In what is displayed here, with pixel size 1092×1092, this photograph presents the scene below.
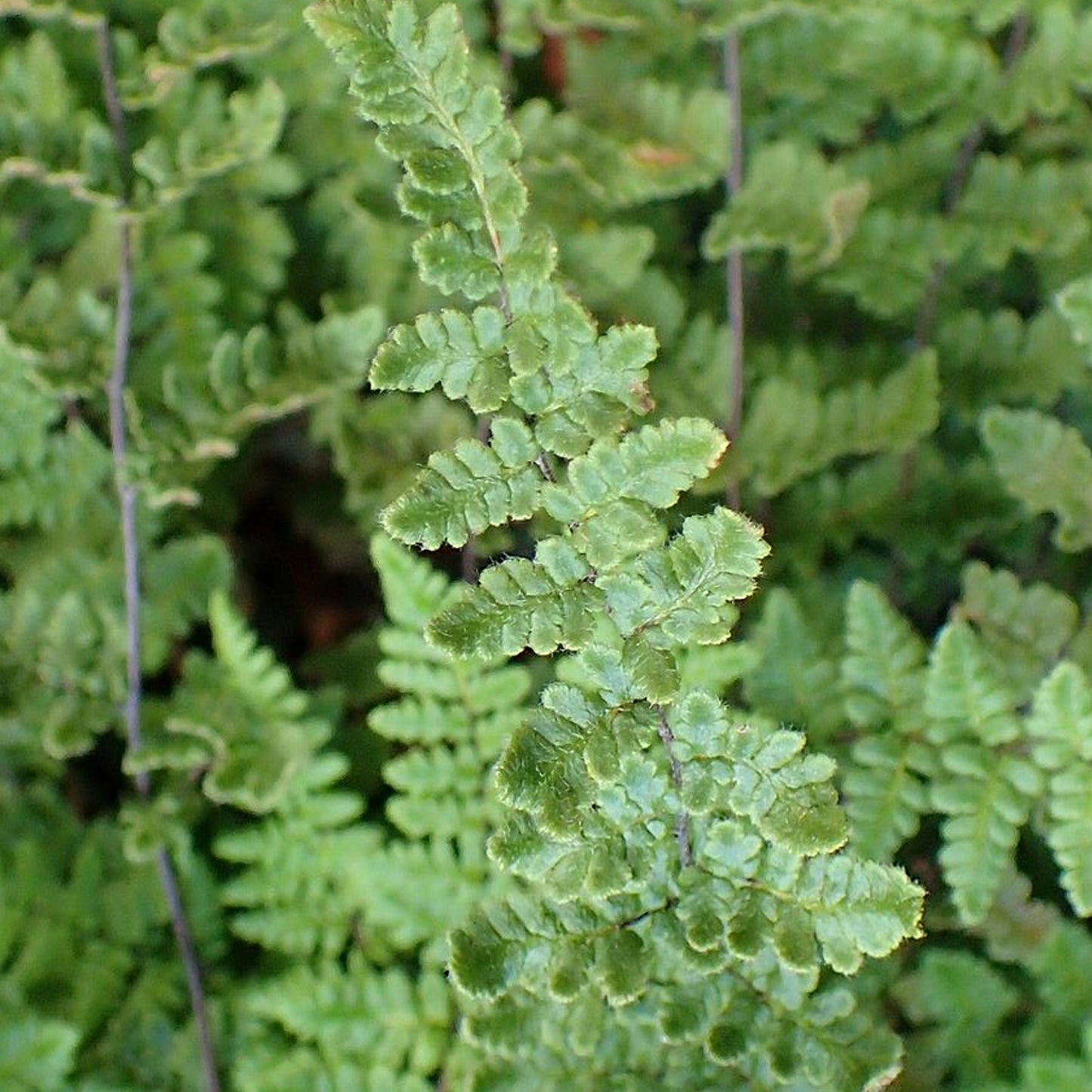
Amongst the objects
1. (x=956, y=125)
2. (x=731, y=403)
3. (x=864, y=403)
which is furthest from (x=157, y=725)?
(x=956, y=125)

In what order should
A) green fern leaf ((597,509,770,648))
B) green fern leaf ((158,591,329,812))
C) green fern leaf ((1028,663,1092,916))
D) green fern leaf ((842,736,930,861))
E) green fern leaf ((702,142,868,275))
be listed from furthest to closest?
1. green fern leaf ((702,142,868,275))
2. green fern leaf ((158,591,329,812))
3. green fern leaf ((842,736,930,861))
4. green fern leaf ((1028,663,1092,916))
5. green fern leaf ((597,509,770,648))

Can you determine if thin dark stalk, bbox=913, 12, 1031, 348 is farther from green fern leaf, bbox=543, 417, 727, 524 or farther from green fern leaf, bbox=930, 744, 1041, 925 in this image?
green fern leaf, bbox=543, 417, 727, 524

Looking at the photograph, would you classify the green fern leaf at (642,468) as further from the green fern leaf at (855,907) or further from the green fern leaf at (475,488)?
the green fern leaf at (855,907)

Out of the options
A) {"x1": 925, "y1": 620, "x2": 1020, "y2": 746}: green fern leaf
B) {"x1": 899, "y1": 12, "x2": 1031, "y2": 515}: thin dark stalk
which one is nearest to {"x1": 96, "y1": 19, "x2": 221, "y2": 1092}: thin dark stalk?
{"x1": 925, "y1": 620, "x2": 1020, "y2": 746}: green fern leaf

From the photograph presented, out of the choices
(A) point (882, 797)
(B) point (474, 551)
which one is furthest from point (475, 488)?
(B) point (474, 551)

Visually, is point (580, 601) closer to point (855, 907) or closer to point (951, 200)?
point (855, 907)

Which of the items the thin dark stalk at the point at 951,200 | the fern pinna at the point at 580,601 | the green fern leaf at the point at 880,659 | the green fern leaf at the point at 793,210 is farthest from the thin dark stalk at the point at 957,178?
the fern pinna at the point at 580,601

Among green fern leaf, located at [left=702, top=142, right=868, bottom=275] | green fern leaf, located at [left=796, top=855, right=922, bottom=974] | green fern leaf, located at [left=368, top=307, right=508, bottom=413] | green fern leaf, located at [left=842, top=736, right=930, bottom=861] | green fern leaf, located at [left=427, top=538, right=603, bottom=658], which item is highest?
green fern leaf, located at [left=368, top=307, right=508, bottom=413]

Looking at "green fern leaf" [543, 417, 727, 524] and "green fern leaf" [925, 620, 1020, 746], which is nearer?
"green fern leaf" [543, 417, 727, 524]
